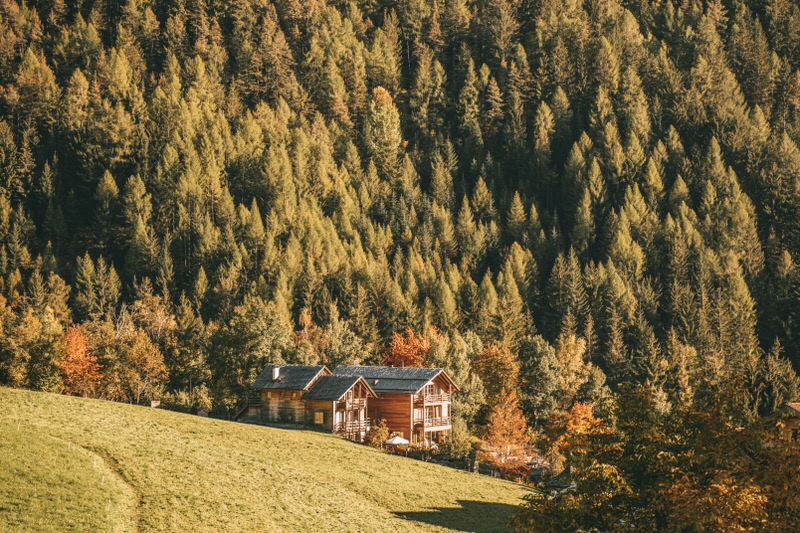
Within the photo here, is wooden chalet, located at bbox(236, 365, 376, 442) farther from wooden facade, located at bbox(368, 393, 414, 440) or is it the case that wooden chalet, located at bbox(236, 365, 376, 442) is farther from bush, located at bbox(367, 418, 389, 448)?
bush, located at bbox(367, 418, 389, 448)

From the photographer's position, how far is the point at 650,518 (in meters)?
40.4

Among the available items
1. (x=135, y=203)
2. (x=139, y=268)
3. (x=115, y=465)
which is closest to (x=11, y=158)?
(x=135, y=203)

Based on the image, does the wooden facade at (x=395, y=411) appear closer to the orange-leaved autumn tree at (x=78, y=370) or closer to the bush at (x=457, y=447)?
the bush at (x=457, y=447)

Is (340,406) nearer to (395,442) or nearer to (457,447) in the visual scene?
(395,442)

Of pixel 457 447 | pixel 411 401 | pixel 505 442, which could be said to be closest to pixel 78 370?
pixel 411 401

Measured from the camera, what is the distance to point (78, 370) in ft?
350

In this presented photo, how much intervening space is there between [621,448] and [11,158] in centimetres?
17999

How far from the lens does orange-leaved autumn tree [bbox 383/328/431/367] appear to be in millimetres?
133000

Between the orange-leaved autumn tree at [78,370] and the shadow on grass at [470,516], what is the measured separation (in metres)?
55.5

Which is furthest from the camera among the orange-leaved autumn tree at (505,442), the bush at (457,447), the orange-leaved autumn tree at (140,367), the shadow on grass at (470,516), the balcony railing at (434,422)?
the orange-leaved autumn tree at (140,367)

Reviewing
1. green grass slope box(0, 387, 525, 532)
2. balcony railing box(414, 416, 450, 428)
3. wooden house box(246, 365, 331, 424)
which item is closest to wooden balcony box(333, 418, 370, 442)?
wooden house box(246, 365, 331, 424)

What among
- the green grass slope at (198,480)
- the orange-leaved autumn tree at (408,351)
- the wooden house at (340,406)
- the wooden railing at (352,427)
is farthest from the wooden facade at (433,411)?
the green grass slope at (198,480)

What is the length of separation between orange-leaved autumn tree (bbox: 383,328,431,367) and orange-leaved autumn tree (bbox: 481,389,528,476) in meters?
28.3

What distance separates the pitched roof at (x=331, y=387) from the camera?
326 ft
